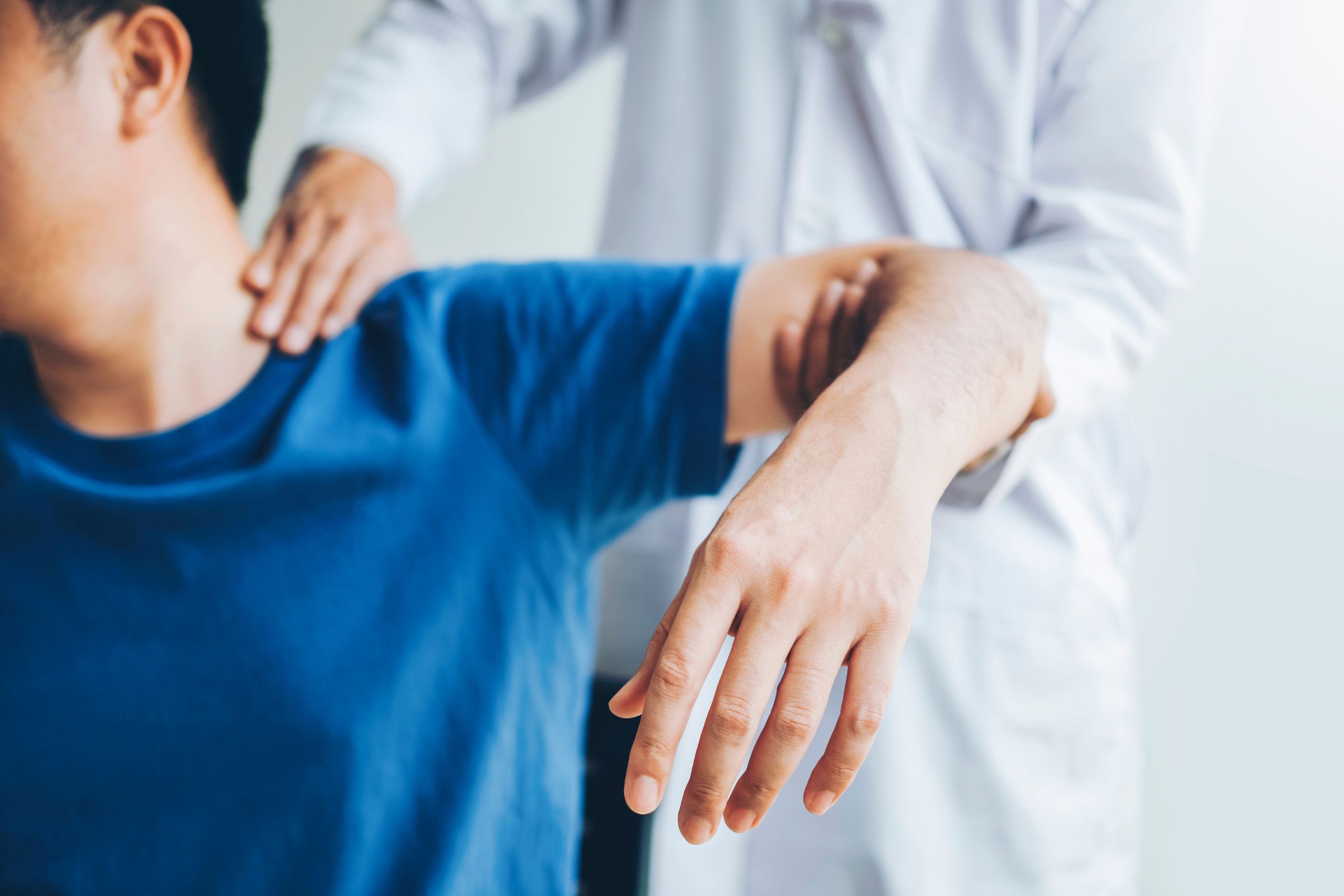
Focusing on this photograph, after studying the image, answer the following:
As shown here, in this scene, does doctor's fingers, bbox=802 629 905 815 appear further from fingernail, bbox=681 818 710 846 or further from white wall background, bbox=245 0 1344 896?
white wall background, bbox=245 0 1344 896

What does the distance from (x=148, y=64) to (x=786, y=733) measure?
0.66m

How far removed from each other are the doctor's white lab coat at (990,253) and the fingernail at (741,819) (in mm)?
333

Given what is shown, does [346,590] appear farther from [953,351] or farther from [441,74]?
[441,74]

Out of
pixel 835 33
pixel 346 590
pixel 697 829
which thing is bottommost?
pixel 346 590

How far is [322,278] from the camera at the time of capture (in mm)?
725

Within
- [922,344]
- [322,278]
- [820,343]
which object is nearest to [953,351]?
[922,344]

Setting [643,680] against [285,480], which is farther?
[285,480]

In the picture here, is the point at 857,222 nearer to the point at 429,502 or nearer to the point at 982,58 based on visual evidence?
the point at 982,58

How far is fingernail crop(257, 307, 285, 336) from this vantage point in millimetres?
694

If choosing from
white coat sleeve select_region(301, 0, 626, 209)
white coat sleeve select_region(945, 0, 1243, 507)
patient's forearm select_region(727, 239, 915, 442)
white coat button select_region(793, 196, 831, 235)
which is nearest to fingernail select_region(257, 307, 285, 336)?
white coat sleeve select_region(301, 0, 626, 209)

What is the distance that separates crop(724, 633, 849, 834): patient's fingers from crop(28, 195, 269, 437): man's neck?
0.55m

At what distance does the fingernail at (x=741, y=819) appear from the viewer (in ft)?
1.06

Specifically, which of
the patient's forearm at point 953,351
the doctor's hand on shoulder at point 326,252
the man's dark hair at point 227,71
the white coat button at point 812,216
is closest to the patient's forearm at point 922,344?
the patient's forearm at point 953,351

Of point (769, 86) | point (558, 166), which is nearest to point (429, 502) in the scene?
point (769, 86)
